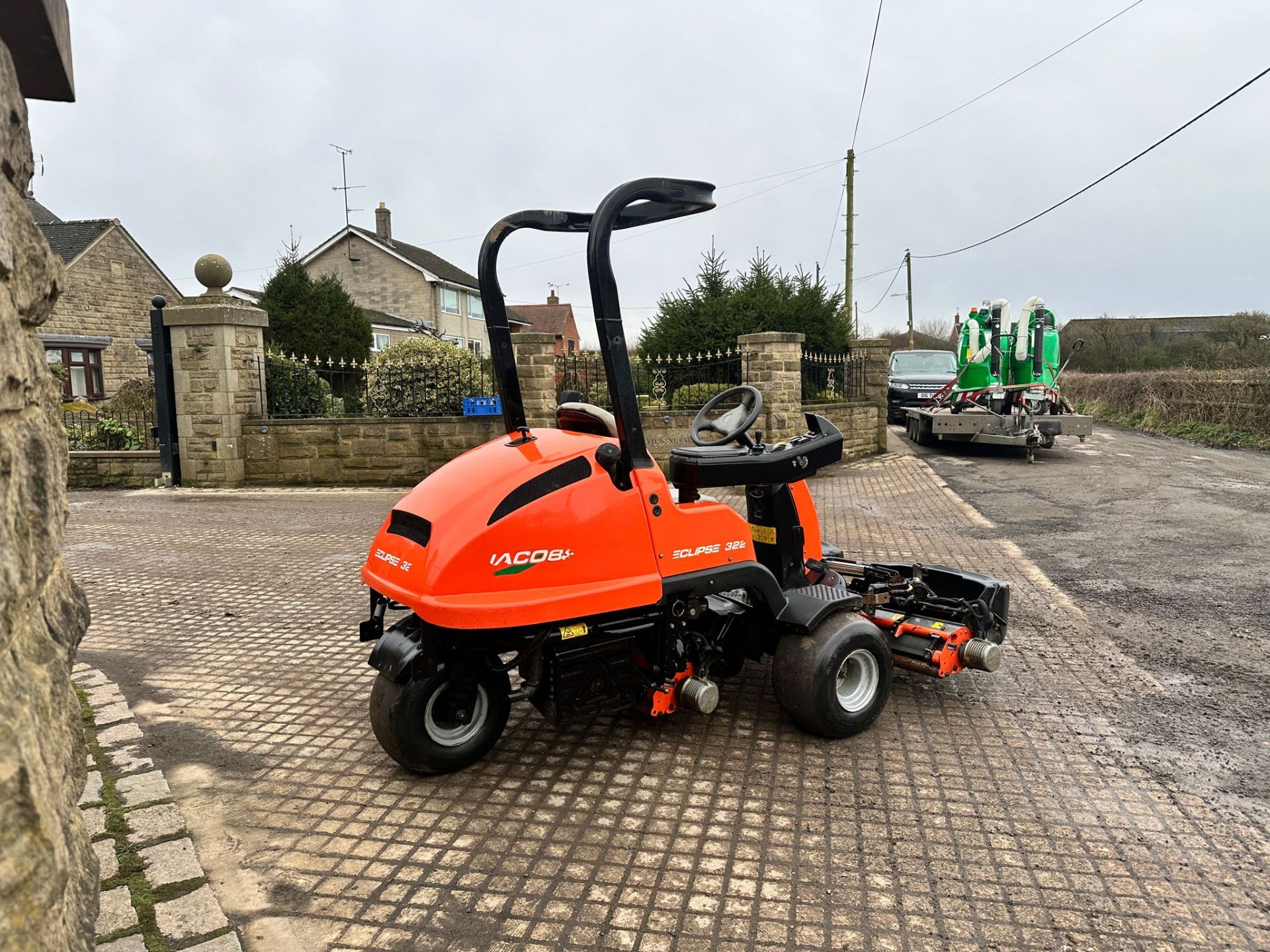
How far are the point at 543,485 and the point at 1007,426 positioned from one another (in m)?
13.3

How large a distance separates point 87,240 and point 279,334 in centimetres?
1535

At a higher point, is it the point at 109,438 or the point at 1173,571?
the point at 109,438

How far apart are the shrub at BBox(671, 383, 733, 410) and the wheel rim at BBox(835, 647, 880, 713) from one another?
30.0 feet

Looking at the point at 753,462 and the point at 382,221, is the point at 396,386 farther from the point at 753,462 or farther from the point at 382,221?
the point at 382,221

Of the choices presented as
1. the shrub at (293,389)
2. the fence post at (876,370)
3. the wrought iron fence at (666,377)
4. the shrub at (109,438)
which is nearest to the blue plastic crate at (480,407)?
the wrought iron fence at (666,377)

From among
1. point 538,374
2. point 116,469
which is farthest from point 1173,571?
point 116,469

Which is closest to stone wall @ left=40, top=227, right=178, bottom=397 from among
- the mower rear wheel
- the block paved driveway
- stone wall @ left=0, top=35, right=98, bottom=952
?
the block paved driveway

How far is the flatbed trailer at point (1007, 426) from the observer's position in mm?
14258

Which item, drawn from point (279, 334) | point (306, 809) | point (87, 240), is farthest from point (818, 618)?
point (87, 240)

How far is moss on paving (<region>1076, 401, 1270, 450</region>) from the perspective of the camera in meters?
16.5

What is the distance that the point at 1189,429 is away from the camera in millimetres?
18656

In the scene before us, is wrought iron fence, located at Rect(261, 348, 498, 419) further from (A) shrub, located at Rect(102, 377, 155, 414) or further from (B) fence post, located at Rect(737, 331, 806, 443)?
(B) fence post, located at Rect(737, 331, 806, 443)

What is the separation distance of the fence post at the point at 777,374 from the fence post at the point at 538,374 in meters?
2.92

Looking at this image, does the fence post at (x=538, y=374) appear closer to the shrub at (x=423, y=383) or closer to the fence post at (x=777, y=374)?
the shrub at (x=423, y=383)
